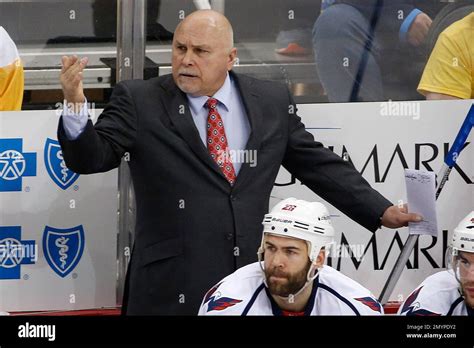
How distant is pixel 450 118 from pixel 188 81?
0.59 metres

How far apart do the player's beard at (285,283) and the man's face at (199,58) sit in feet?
1.39

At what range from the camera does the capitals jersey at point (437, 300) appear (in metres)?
2.57

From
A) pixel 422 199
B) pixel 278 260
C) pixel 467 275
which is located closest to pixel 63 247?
pixel 278 260

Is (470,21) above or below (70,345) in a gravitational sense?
above

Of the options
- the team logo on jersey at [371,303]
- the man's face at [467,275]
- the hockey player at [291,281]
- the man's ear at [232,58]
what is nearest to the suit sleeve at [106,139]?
the man's ear at [232,58]

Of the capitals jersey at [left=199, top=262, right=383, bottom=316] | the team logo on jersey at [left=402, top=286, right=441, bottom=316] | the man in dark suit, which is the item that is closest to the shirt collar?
the man in dark suit

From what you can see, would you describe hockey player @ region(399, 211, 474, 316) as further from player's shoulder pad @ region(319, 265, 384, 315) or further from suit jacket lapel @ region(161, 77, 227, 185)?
suit jacket lapel @ region(161, 77, 227, 185)

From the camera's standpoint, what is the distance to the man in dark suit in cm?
266

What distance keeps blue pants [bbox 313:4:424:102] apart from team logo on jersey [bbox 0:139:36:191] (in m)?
0.70

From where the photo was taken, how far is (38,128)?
2.84 m

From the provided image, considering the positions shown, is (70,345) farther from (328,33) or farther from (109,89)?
(328,33)

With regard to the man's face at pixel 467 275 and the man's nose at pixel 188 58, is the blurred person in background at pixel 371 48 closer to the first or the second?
the man's nose at pixel 188 58

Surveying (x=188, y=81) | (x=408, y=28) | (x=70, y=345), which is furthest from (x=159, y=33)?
(x=70, y=345)

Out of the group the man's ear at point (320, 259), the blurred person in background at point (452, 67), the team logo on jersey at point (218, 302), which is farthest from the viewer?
the blurred person in background at point (452, 67)
